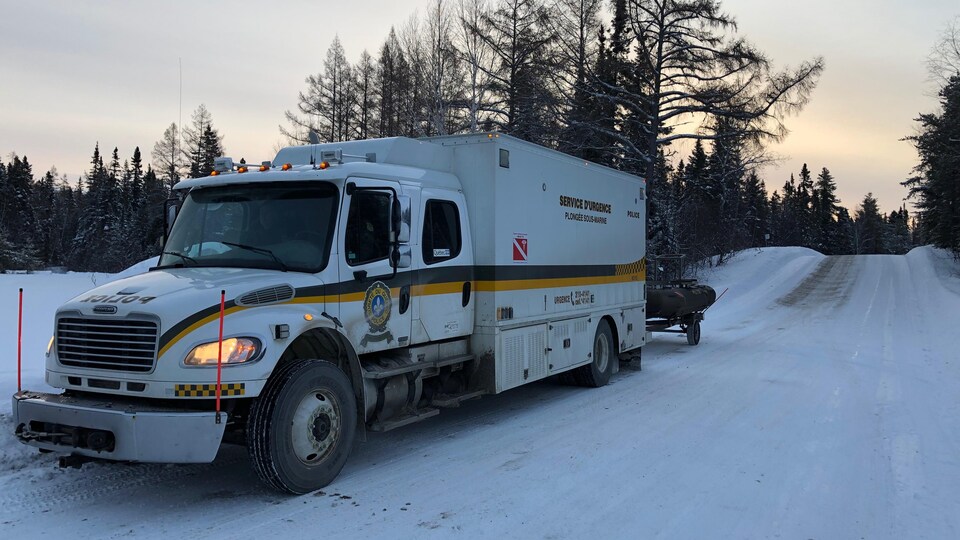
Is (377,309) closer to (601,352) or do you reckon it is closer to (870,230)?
(601,352)

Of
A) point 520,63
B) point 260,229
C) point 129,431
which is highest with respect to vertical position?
point 520,63

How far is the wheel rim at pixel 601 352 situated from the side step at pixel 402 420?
4050 mm


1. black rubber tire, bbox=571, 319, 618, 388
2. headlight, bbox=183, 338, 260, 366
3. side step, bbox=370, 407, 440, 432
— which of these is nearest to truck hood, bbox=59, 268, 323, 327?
A: headlight, bbox=183, 338, 260, 366

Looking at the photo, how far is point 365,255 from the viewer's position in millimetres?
5891

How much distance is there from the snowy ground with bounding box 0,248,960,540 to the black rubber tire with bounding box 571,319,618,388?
0.25 metres

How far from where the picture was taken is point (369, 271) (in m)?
5.91

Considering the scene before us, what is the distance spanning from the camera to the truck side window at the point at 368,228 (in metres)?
5.77

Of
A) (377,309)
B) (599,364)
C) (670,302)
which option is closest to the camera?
(377,309)

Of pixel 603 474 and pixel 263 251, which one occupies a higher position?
pixel 263 251

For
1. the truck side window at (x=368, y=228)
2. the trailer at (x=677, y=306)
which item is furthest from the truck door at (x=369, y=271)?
the trailer at (x=677, y=306)

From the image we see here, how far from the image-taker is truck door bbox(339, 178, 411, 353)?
571 centimetres

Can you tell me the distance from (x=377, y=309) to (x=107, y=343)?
87.9 inches

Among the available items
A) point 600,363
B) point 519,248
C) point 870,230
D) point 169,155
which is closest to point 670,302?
point 600,363

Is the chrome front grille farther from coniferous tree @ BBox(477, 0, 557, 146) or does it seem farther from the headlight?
coniferous tree @ BBox(477, 0, 557, 146)
